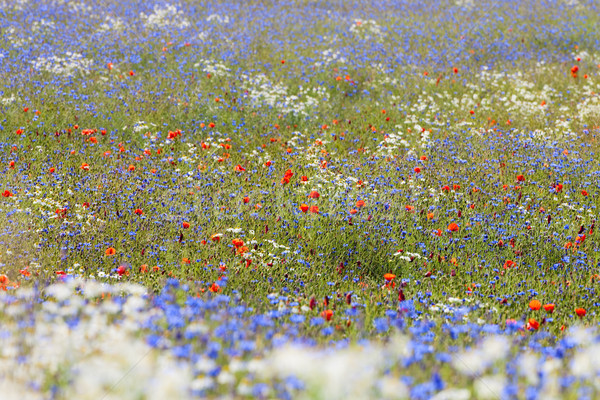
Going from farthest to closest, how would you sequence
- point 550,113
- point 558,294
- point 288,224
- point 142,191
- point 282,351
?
1. point 550,113
2. point 142,191
3. point 288,224
4. point 558,294
5. point 282,351

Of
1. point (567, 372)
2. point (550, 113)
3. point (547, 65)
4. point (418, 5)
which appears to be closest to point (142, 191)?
point (567, 372)

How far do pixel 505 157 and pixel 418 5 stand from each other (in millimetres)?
12663

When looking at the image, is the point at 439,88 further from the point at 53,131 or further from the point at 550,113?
the point at 53,131

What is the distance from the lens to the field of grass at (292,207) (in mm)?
2873

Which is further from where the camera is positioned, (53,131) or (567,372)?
(53,131)

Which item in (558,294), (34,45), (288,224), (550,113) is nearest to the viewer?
(558,294)

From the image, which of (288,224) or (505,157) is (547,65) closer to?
(505,157)

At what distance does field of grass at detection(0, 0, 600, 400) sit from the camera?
287cm

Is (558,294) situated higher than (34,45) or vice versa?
(34,45)

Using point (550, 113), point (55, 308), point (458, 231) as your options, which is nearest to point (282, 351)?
point (55, 308)

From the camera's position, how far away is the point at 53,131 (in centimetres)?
944

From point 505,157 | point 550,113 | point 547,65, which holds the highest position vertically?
point 547,65

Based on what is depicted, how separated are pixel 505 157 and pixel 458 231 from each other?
123 inches

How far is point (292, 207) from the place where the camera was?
7469 mm
